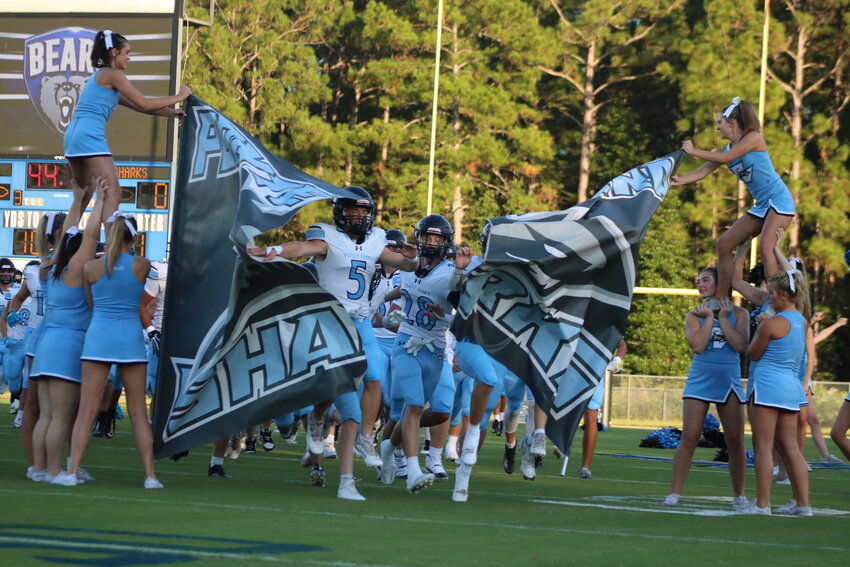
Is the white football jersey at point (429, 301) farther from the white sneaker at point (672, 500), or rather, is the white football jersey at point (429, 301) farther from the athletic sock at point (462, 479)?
the white sneaker at point (672, 500)

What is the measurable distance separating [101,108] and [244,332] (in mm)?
2240

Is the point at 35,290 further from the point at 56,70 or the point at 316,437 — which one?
the point at 56,70

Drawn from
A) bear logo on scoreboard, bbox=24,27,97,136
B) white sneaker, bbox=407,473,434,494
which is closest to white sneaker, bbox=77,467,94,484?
white sneaker, bbox=407,473,434,494

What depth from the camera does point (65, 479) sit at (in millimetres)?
10633

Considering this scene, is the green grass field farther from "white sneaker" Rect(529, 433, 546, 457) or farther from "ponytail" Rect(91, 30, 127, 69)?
"ponytail" Rect(91, 30, 127, 69)

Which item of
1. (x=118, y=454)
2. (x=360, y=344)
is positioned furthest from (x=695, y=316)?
(x=118, y=454)

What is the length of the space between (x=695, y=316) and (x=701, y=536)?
258cm

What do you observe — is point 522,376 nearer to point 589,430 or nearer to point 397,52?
point 589,430

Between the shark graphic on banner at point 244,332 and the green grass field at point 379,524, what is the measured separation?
1.97 ft

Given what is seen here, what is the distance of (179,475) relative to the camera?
485 inches

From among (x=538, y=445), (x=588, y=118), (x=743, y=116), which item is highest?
(x=588, y=118)

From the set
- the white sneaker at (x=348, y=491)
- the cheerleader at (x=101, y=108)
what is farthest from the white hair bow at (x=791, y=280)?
the cheerleader at (x=101, y=108)

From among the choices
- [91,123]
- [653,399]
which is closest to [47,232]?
[91,123]

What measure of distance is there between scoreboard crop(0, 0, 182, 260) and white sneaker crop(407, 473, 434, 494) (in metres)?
15.3
